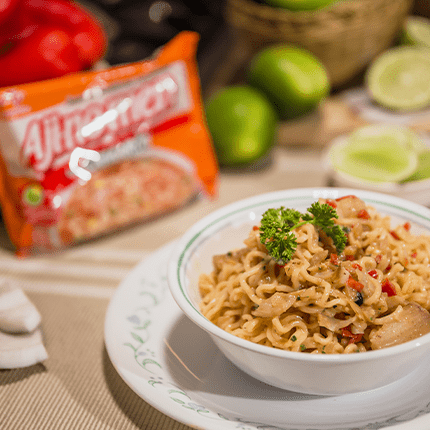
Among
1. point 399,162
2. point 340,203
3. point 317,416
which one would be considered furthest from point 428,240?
point 399,162

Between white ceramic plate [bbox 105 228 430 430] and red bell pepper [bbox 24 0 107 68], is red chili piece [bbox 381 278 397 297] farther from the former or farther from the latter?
red bell pepper [bbox 24 0 107 68]

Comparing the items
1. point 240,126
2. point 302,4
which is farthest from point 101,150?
point 302,4

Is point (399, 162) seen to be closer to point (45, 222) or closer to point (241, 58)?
point (45, 222)

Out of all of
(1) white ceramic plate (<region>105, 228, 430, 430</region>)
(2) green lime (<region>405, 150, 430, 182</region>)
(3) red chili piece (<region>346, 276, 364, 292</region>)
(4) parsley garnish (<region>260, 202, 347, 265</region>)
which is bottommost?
(2) green lime (<region>405, 150, 430, 182</region>)

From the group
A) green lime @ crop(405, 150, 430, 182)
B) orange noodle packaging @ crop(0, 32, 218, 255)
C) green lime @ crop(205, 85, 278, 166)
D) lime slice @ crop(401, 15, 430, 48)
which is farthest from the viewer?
lime slice @ crop(401, 15, 430, 48)

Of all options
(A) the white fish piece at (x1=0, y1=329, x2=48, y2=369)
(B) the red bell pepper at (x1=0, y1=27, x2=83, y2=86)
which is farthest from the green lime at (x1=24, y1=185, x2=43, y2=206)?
(A) the white fish piece at (x1=0, y1=329, x2=48, y2=369)

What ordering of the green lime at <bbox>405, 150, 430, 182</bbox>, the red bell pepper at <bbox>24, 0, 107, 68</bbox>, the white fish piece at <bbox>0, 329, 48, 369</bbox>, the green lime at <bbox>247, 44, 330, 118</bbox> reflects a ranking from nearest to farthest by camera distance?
the white fish piece at <bbox>0, 329, 48, 369</bbox> < the green lime at <bbox>405, 150, 430, 182</bbox> < the red bell pepper at <bbox>24, 0, 107, 68</bbox> < the green lime at <bbox>247, 44, 330, 118</bbox>
